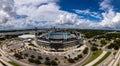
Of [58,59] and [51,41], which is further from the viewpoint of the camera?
[51,41]

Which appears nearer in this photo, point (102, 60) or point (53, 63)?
point (53, 63)

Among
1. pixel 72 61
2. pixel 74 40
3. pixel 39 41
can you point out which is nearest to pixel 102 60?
pixel 72 61

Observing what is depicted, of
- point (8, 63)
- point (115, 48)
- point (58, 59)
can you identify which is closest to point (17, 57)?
point (8, 63)

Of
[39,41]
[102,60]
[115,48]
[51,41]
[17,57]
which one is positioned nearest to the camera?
[102,60]

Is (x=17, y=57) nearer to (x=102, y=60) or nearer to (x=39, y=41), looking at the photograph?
(x=39, y=41)

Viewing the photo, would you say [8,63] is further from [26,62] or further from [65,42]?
[65,42]

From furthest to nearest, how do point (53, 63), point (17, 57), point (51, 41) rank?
1. point (51, 41)
2. point (17, 57)
3. point (53, 63)

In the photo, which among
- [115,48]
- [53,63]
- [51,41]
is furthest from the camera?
[51,41]

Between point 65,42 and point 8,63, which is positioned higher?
point 65,42

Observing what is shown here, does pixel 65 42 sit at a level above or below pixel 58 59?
above
